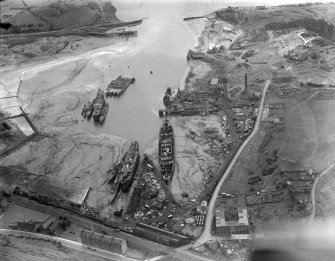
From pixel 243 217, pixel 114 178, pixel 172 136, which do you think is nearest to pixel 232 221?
pixel 243 217

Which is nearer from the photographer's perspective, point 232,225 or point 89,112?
point 232,225

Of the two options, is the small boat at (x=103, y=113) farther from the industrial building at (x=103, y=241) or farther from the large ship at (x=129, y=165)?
the industrial building at (x=103, y=241)

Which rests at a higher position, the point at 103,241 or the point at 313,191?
the point at 313,191

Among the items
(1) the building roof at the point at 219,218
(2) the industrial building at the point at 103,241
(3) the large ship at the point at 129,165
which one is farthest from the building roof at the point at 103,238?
(1) the building roof at the point at 219,218

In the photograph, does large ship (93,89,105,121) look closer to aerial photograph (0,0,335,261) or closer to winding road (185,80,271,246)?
aerial photograph (0,0,335,261)

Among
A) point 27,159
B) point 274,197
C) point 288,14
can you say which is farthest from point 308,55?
point 27,159

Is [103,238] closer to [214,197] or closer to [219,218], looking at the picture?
[219,218]

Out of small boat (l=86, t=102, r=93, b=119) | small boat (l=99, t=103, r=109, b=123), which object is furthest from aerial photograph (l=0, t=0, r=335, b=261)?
small boat (l=86, t=102, r=93, b=119)

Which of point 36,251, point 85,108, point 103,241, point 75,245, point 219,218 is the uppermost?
point 85,108
